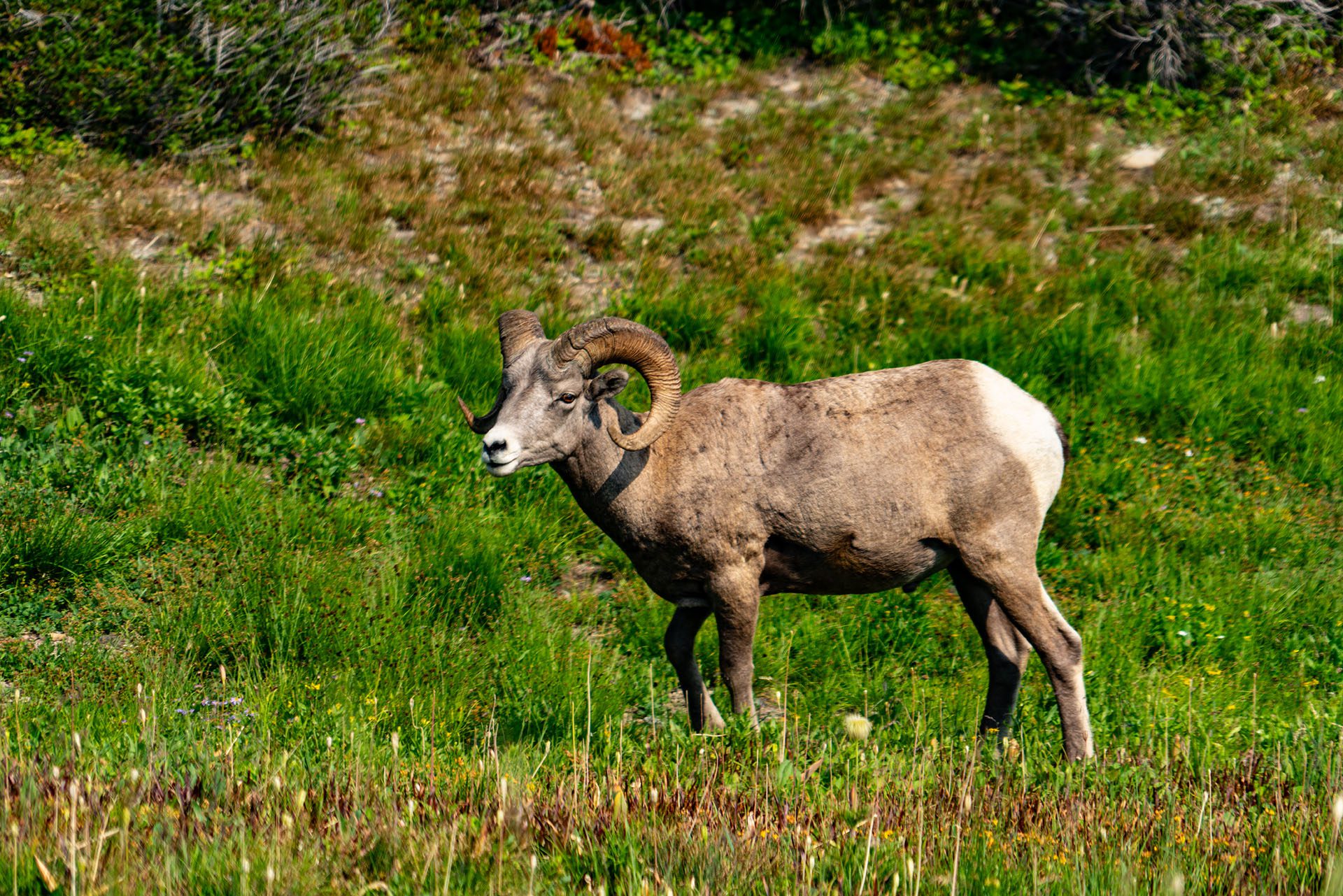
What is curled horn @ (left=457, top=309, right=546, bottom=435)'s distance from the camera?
582cm

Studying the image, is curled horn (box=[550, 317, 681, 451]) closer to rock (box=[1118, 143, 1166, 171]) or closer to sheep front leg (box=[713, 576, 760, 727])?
sheep front leg (box=[713, 576, 760, 727])

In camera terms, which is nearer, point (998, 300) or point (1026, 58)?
point (998, 300)

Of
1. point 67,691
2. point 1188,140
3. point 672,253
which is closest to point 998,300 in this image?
point 672,253

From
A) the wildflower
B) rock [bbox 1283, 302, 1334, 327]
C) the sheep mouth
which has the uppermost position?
the sheep mouth

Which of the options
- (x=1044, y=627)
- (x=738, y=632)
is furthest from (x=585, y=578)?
(x=1044, y=627)

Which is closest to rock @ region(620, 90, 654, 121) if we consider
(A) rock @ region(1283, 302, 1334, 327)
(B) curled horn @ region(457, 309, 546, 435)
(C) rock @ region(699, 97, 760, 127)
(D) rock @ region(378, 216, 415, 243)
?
(C) rock @ region(699, 97, 760, 127)

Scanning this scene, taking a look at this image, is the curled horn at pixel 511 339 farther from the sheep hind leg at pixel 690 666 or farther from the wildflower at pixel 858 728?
the wildflower at pixel 858 728

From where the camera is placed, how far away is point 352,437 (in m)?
8.55

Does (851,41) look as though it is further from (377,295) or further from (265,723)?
(265,723)

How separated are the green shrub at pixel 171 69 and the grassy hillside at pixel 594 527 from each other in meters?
0.38

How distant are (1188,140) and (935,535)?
844cm

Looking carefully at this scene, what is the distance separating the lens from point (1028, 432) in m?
5.91

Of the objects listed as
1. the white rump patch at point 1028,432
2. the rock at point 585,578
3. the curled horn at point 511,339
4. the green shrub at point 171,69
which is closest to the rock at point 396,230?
the green shrub at point 171,69

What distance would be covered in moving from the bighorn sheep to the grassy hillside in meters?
0.71
